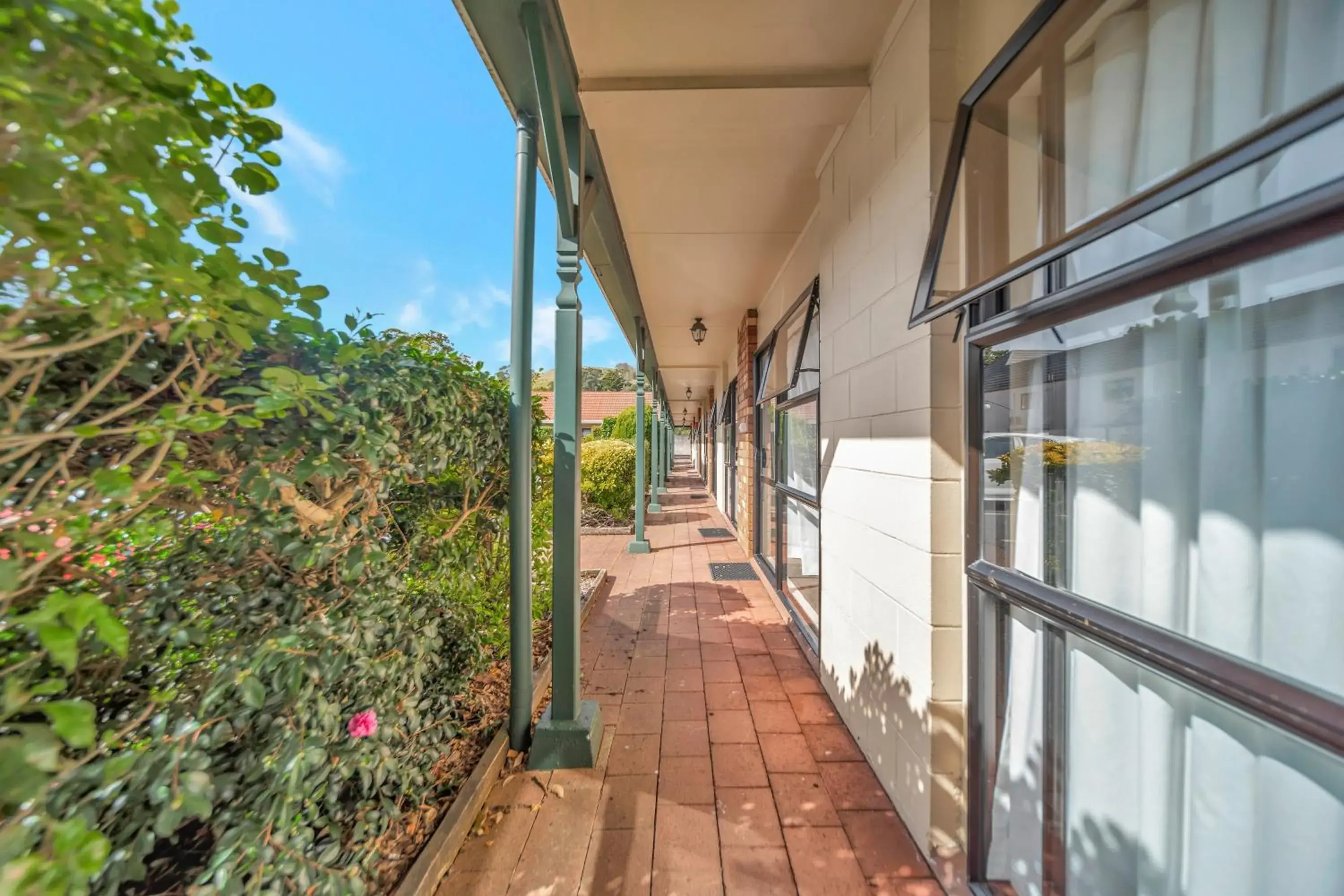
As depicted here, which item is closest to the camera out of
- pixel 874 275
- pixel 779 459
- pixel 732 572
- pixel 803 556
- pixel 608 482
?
pixel 874 275

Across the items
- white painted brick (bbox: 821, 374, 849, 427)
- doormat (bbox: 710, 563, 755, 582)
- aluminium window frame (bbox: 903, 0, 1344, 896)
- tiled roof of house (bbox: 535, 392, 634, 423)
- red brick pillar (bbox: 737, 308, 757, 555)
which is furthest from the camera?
tiled roof of house (bbox: 535, 392, 634, 423)

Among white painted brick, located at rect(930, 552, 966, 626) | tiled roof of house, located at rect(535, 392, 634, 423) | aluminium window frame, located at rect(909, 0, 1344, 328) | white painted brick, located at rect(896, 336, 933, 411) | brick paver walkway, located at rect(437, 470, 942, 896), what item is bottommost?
brick paver walkway, located at rect(437, 470, 942, 896)

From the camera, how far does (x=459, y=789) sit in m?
1.54

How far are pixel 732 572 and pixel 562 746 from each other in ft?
9.13

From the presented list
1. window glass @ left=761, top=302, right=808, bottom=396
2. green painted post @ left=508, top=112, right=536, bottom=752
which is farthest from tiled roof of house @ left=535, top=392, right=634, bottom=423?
green painted post @ left=508, top=112, right=536, bottom=752

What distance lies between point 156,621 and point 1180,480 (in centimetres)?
191

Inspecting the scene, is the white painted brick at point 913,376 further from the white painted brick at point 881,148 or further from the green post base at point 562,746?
the green post base at point 562,746

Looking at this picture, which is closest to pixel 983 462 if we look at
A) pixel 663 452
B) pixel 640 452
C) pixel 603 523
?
pixel 640 452

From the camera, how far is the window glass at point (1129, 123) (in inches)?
26.0

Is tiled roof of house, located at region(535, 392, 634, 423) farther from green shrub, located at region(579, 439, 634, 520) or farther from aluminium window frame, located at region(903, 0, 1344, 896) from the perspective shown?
aluminium window frame, located at region(903, 0, 1344, 896)

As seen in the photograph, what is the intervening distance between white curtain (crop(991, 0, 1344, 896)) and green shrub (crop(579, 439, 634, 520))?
5.88 metres

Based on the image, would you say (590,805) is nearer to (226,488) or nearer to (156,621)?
(156,621)

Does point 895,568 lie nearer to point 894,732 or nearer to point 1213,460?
point 894,732

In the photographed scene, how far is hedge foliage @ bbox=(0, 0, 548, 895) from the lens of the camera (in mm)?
497
